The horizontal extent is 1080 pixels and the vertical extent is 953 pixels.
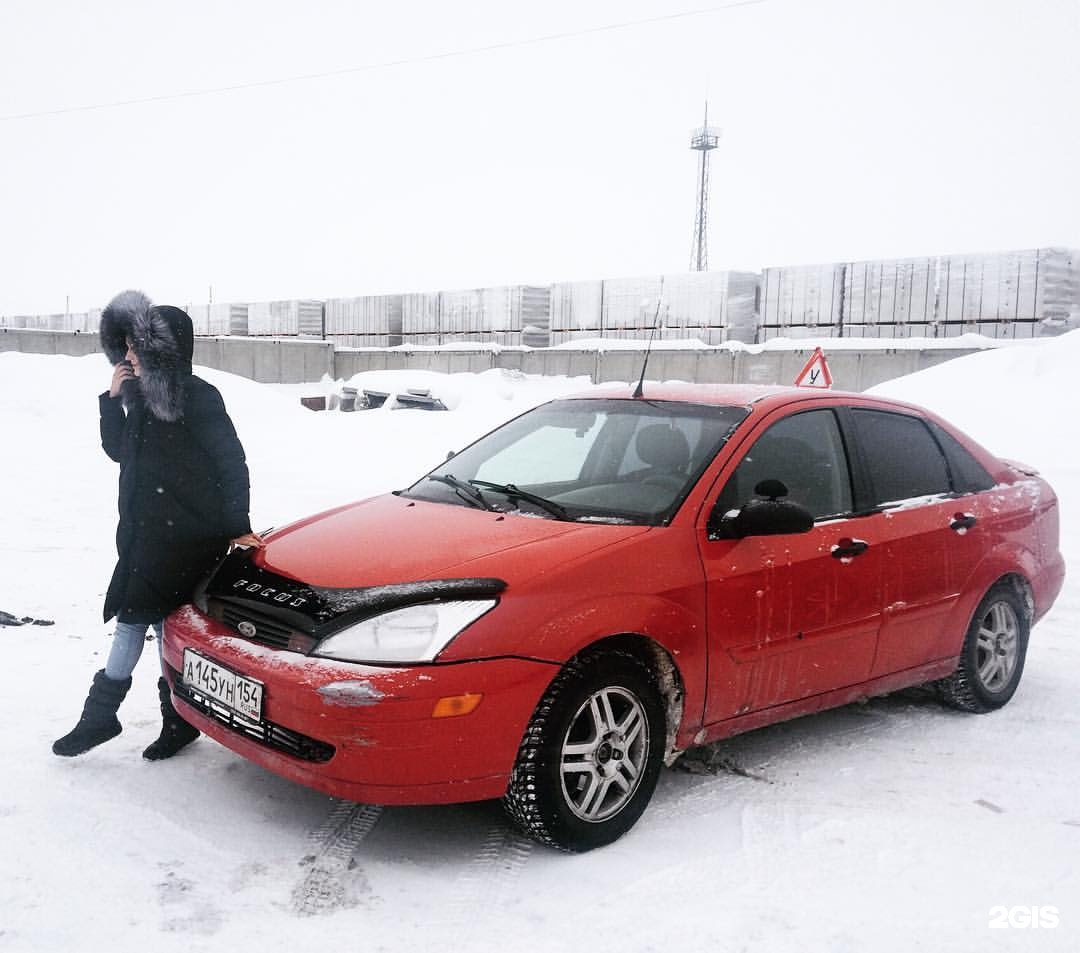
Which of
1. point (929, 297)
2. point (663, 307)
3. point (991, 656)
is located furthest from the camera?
point (663, 307)

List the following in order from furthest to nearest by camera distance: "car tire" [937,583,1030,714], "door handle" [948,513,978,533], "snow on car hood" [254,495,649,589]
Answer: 1. "car tire" [937,583,1030,714]
2. "door handle" [948,513,978,533]
3. "snow on car hood" [254,495,649,589]

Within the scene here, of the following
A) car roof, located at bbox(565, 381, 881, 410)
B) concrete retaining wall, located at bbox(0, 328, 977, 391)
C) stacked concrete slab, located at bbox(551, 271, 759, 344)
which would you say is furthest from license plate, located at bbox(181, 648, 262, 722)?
stacked concrete slab, located at bbox(551, 271, 759, 344)

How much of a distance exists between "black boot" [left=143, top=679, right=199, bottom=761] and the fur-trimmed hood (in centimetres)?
107

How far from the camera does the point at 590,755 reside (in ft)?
10.8

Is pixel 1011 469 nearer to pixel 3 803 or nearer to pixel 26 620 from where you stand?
pixel 3 803

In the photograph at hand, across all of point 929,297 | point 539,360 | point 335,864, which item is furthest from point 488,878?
point 539,360

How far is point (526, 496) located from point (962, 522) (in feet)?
6.62

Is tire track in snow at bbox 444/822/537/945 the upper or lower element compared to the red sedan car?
lower

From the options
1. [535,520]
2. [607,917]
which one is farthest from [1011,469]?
[607,917]

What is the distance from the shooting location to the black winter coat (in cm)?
374

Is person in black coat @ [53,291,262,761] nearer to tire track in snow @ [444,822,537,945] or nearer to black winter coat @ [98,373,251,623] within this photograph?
black winter coat @ [98,373,251,623]

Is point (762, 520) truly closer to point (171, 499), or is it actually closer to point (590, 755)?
point (590, 755)

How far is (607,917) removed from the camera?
290 centimetres

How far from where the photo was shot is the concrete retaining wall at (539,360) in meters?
23.0
